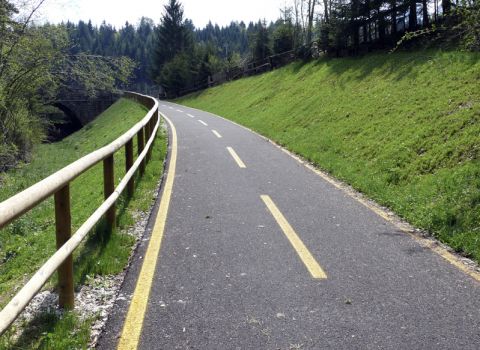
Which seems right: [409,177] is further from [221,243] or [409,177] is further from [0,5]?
[0,5]

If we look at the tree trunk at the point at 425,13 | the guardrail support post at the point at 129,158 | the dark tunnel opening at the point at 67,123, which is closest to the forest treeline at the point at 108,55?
the tree trunk at the point at 425,13

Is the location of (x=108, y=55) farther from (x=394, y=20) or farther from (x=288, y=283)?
(x=288, y=283)

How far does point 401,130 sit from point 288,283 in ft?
28.6

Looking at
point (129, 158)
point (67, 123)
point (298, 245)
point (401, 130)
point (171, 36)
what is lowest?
point (298, 245)

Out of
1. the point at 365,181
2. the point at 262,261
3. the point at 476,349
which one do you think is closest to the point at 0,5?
the point at 365,181

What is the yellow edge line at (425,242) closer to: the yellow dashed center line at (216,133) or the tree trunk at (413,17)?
the yellow dashed center line at (216,133)

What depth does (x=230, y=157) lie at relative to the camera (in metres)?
13.0

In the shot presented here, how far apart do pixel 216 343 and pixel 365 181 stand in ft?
22.5

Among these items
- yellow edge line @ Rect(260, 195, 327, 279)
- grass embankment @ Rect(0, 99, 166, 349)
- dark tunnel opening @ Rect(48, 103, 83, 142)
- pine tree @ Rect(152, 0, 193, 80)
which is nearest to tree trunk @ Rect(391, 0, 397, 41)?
grass embankment @ Rect(0, 99, 166, 349)

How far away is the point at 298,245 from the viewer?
5.73m

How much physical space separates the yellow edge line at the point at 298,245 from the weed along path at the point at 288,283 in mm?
17

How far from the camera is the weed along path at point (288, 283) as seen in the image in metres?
3.57

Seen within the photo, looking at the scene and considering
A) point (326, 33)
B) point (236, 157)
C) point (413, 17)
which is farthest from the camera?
point (326, 33)

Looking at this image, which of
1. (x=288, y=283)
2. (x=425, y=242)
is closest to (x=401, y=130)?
(x=425, y=242)
